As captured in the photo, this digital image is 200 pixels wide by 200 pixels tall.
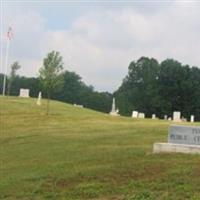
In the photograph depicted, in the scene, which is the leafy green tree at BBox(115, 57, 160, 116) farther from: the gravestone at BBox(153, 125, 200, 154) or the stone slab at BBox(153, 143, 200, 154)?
the stone slab at BBox(153, 143, 200, 154)

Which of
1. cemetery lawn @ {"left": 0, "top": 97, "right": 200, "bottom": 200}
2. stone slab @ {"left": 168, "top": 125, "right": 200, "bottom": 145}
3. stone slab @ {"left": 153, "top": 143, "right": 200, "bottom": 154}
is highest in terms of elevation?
stone slab @ {"left": 168, "top": 125, "right": 200, "bottom": 145}

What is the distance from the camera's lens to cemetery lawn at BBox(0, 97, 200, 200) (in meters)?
10.9

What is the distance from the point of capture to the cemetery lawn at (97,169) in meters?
10.9

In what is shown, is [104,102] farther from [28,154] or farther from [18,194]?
[18,194]

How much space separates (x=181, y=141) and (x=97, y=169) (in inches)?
121

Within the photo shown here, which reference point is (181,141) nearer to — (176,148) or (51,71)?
(176,148)

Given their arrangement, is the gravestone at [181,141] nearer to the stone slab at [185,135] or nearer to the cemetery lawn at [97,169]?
the stone slab at [185,135]

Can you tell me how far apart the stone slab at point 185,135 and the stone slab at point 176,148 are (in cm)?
32

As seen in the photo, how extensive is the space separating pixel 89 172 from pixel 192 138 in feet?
11.6

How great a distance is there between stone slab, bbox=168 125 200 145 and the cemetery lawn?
0.74 meters

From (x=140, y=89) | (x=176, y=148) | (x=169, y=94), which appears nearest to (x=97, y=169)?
(x=176, y=148)

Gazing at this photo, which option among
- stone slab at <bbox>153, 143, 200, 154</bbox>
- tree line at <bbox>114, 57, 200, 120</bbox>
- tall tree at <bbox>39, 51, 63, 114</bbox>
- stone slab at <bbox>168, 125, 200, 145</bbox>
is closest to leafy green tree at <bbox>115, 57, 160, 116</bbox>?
tree line at <bbox>114, 57, 200, 120</bbox>

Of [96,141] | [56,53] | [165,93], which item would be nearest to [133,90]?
[165,93]

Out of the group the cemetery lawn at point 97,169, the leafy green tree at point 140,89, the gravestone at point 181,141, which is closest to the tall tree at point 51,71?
the cemetery lawn at point 97,169
